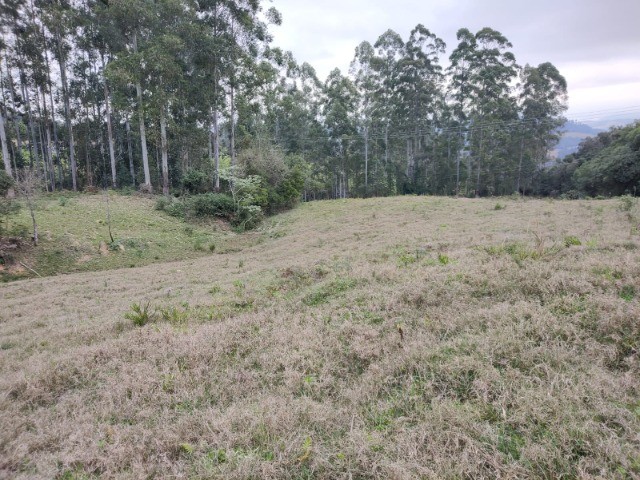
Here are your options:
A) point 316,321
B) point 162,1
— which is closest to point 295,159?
point 162,1

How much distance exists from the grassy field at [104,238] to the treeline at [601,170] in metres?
25.8

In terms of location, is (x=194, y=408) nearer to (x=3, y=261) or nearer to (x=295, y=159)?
(x=3, y=261)

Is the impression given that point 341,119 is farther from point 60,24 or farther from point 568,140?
point 568,140

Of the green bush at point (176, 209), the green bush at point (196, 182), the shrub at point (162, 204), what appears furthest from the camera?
the green bush at point (196, 182)

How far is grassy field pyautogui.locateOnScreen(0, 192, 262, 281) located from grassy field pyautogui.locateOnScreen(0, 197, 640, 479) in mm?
6177

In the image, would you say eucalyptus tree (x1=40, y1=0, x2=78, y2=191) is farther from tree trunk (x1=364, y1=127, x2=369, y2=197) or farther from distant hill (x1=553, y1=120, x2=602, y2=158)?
distant hill (x1=553, y1=120, x2=602, y2=158)

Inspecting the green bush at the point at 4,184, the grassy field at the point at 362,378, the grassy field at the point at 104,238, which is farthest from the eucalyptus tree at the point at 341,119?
the grassy field at the point at 362,378

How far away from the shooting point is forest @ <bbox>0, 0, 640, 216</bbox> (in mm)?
19781

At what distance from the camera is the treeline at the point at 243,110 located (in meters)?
19.7

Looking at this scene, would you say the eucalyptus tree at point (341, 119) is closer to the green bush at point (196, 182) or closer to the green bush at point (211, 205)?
the green bush at point (196, 182)

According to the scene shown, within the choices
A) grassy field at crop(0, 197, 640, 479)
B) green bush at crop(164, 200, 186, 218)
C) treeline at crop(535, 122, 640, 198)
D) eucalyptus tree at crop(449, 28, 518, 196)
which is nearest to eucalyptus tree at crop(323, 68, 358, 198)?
eucalyptus tree at crop(449, 28, 518, 196)

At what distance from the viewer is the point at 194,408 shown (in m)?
3.20

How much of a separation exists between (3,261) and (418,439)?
47.2 feet

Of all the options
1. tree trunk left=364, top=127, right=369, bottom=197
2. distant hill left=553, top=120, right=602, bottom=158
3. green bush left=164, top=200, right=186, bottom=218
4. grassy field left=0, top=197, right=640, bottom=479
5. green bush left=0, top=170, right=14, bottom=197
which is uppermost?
distant hill left=553, top=120, right=602, bottom=158
